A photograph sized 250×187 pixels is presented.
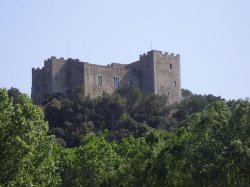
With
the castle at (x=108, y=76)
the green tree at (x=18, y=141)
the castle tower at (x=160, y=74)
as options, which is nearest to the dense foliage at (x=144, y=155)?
the green tree at (x=18, y=141)

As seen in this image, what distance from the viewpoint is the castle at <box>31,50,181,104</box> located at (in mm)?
88688

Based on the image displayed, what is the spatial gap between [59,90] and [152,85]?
50.8 feet

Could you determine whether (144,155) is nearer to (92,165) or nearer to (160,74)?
(92,165)

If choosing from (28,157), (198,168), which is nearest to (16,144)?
(28,157)

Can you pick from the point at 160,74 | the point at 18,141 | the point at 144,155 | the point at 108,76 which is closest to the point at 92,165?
the point at 144,155

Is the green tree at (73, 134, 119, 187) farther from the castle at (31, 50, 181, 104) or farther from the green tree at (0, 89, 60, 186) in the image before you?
the castle at (31, 50, 181, 104)

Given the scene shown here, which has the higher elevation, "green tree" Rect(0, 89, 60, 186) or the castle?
the castle

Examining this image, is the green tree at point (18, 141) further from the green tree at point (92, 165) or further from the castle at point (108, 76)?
the castle at point (108, 76)

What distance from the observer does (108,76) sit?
92.0 m

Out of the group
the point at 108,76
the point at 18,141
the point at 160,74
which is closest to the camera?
the point at 18,141

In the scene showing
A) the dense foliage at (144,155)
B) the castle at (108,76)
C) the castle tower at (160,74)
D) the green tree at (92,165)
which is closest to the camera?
the dense foliage at (144,155)

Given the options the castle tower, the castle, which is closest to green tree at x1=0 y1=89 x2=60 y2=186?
the castle

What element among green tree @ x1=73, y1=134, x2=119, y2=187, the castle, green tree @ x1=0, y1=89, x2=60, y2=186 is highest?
the castle

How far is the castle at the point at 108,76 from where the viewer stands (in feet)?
291
